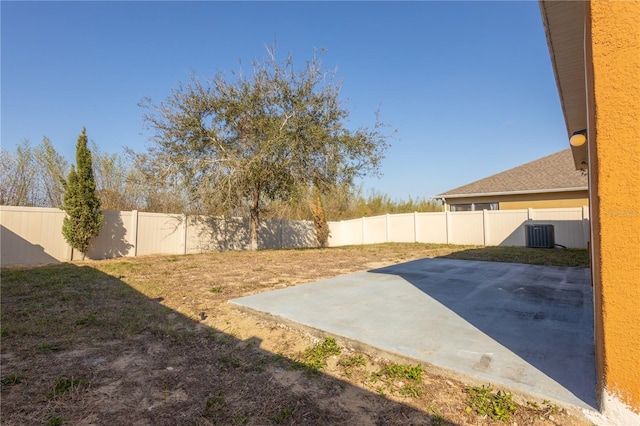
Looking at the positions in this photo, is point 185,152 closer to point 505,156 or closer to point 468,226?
point 468,226

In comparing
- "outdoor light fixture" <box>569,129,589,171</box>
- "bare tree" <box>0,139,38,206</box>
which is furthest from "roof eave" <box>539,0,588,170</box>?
"bare tree" <box>0,139,38,206</box>

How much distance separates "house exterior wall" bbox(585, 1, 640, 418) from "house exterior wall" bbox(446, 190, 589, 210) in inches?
630

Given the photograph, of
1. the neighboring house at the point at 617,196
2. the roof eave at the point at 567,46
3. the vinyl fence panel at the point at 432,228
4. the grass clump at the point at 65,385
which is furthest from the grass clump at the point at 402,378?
the vinyl fence panel at the point at 432,228

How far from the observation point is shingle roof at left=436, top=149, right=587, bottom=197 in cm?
1414

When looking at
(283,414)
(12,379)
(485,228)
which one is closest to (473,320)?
(283,414)

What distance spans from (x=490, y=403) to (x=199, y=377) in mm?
2065

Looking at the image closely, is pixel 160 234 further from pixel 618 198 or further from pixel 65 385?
pixel 618 198

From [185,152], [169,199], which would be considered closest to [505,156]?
[185,152]

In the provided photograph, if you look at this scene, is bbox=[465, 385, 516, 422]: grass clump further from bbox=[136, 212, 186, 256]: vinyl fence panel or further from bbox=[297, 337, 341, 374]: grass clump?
bbox=[136, 212, 186, 256]: vinyl fence panel

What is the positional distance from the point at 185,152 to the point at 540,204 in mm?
16775

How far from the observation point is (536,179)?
50.3 ft

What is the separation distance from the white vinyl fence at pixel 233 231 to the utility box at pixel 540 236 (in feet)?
3.44

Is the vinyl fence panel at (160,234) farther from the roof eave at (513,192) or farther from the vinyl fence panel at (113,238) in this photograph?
the roof eave at (513,192)

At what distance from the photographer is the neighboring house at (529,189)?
45.6ft
